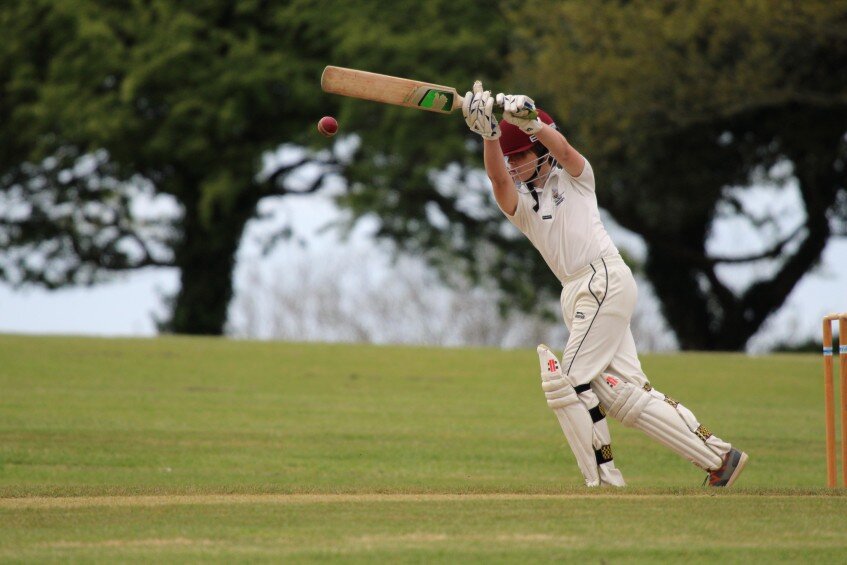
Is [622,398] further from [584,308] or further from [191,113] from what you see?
[191,113]

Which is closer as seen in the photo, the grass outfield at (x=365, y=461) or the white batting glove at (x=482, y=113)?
the grass outfield at (x=365, y=461)

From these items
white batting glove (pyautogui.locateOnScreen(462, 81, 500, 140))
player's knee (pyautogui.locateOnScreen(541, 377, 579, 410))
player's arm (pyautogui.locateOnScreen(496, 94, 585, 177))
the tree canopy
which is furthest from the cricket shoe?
the tree canopy

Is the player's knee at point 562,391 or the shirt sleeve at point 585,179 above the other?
the shirt sleeve at point 585,179

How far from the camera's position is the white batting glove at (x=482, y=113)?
21.5 ft

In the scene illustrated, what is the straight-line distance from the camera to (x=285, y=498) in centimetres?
623

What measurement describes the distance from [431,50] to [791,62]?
8.07 m

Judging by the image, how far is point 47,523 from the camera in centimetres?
554

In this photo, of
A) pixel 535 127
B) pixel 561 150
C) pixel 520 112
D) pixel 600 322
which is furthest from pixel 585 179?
pixel 600 322

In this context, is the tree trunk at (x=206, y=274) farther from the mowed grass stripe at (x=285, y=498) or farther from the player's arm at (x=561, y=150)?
the mowed grass stripe at (x=285, y=498)

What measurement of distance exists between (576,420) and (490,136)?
1471mm

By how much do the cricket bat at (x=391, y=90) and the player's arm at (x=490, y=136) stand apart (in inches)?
7.0

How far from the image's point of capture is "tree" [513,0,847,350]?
935 inches

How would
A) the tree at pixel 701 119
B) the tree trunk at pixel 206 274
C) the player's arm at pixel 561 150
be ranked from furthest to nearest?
the tree trunk at pixel 206 274 < the tree at pixel 701 119 < the player's arm at pixel 561 150

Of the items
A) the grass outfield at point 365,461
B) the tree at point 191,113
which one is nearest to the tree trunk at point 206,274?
the tree at point 191,113
